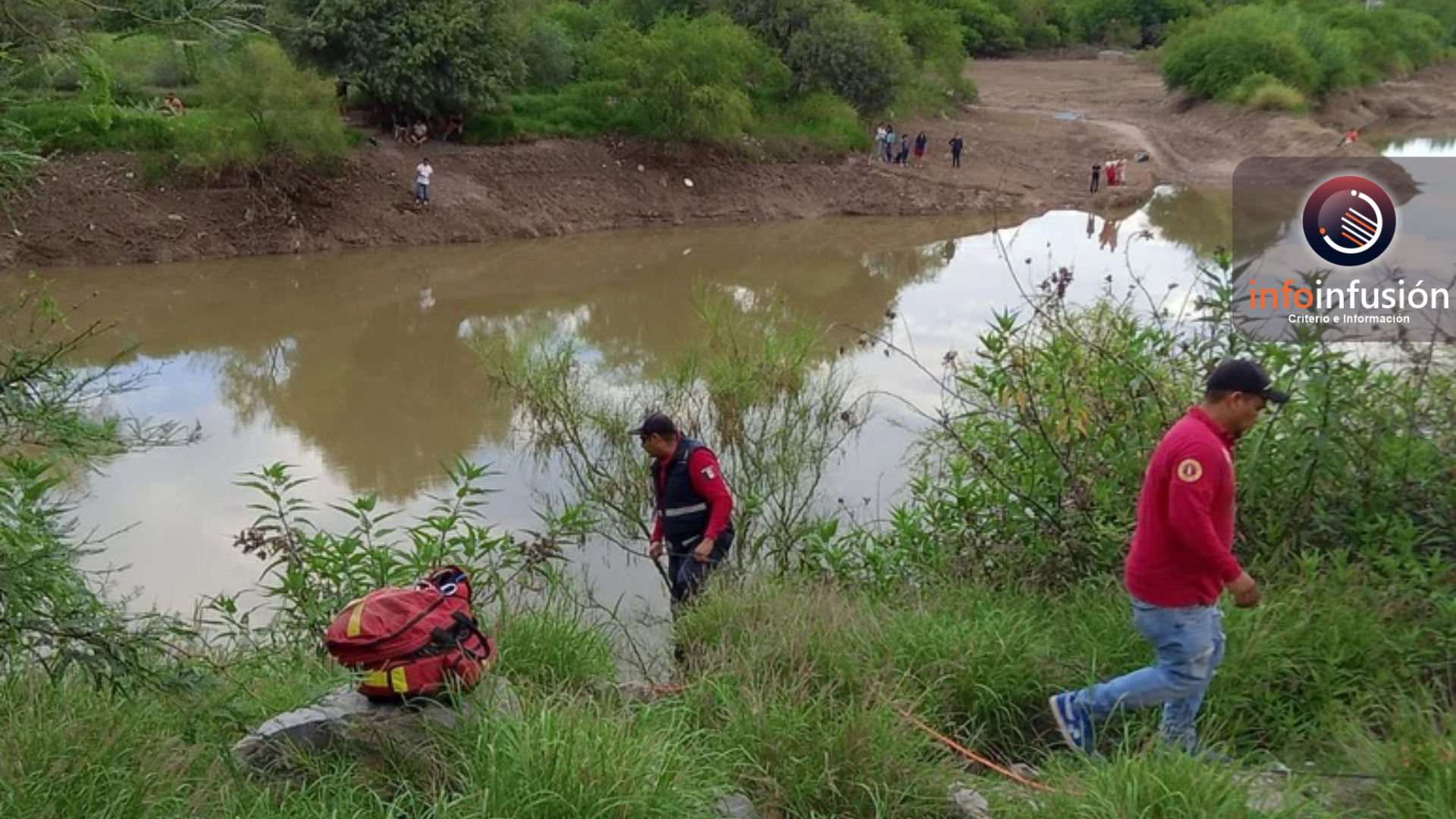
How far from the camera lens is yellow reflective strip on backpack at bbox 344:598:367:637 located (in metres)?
3.71

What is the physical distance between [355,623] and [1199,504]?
2782 mm

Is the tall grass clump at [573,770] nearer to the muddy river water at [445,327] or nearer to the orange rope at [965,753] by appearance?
the orange rope at [965,753]

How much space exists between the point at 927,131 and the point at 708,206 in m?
10.4

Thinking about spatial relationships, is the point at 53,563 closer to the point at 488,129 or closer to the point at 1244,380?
the point at 1244,380

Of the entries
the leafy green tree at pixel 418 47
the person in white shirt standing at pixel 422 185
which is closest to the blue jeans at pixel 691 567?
the person in white shirt standing at pixel 422 185

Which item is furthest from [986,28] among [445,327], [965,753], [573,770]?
[573,770]

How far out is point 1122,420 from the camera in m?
6.04

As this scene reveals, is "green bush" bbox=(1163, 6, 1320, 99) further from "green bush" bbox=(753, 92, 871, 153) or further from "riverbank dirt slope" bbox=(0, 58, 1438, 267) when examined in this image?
"green bush" bbox=(753, 92, 871, 153)

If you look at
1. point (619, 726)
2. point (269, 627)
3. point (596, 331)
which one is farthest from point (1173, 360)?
point (596, 331)

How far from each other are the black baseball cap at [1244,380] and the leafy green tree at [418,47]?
23.1 metres

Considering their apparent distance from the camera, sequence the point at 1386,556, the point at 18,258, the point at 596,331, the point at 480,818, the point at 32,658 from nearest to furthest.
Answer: the point at 480,818, the point at 32,658, the point at 1386,556, the point at 596,331, the point at 18,258

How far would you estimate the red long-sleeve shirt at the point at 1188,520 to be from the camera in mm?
3881

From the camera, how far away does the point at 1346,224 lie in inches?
386

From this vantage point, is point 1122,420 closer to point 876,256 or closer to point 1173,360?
point 1173,360
